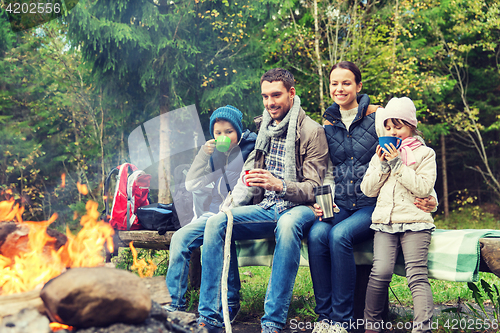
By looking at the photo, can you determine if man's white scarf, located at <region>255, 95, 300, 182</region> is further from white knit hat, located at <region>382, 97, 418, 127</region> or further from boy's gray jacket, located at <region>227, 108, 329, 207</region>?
white knit hat, located at <region>382, 97, 418, 127</region>

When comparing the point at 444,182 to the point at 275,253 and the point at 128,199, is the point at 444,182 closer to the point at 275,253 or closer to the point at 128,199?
the point at 128,199

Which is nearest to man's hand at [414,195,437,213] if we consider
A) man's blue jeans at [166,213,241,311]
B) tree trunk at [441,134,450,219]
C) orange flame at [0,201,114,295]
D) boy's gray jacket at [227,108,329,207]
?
boy's gray jacket at [227,108,329,207]

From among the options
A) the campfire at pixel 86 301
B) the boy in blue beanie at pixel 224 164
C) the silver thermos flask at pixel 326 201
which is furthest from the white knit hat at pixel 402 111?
the campfire at pixel 86 301

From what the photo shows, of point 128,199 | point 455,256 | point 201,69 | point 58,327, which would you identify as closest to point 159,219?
point 128,199

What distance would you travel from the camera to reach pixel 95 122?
11.2m

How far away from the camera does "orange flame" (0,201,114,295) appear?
1.83 m

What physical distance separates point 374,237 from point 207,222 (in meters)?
1.14

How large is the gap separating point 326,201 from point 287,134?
0.59m

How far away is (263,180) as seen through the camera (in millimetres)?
2643

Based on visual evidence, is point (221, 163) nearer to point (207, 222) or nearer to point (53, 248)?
point (207, 222)

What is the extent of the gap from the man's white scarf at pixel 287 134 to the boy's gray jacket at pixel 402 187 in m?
0.55

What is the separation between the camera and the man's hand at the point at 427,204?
7.76 feet

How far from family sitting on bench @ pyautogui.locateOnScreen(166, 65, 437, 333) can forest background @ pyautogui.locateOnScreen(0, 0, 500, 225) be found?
5.19 m

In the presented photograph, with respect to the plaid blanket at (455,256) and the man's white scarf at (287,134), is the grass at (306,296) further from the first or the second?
the man's white scarf at (287,134)
